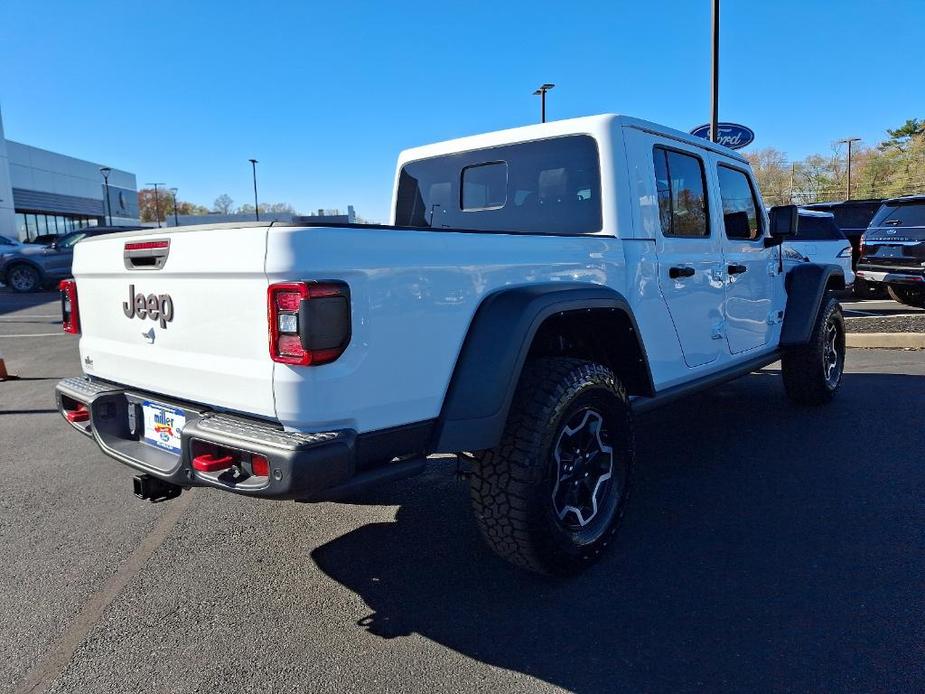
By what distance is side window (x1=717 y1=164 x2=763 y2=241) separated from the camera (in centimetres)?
433

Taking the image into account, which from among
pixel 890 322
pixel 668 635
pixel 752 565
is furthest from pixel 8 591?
pixel 890 322

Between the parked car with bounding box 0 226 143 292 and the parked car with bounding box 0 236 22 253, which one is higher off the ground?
the parked car with bounding box 0 236 22 253

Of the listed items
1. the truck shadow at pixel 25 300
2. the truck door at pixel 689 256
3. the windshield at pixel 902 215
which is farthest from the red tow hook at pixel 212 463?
the truck shadow at pixel 25 300

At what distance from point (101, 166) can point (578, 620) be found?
62.4 metres

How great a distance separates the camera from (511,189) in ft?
12.9

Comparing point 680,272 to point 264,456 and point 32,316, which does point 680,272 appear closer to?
point 264,456

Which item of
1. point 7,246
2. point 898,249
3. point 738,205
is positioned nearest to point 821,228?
point 898,249

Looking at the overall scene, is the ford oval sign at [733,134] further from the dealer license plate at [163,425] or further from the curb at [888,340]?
the dealer license plate at [163,425]

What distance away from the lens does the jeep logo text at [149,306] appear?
8.50 ft

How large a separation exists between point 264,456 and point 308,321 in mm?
461

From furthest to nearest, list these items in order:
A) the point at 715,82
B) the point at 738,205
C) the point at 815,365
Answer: the point at 715,82 < the point at 815,365 < the point at 738,205

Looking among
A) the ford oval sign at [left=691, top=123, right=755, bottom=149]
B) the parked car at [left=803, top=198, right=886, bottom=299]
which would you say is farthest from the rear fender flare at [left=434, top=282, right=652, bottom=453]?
the parked car at [left=803, top=198, right=886, bottom=299]

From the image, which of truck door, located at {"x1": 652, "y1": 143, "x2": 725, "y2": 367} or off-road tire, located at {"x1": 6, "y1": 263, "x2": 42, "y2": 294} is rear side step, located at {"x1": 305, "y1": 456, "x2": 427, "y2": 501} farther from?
off-road tire, located at {"x1": 6, "y1": 263, "x2": 42, "y2": 294}

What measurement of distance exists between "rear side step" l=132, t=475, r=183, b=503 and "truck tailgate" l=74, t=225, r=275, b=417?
38 cm
